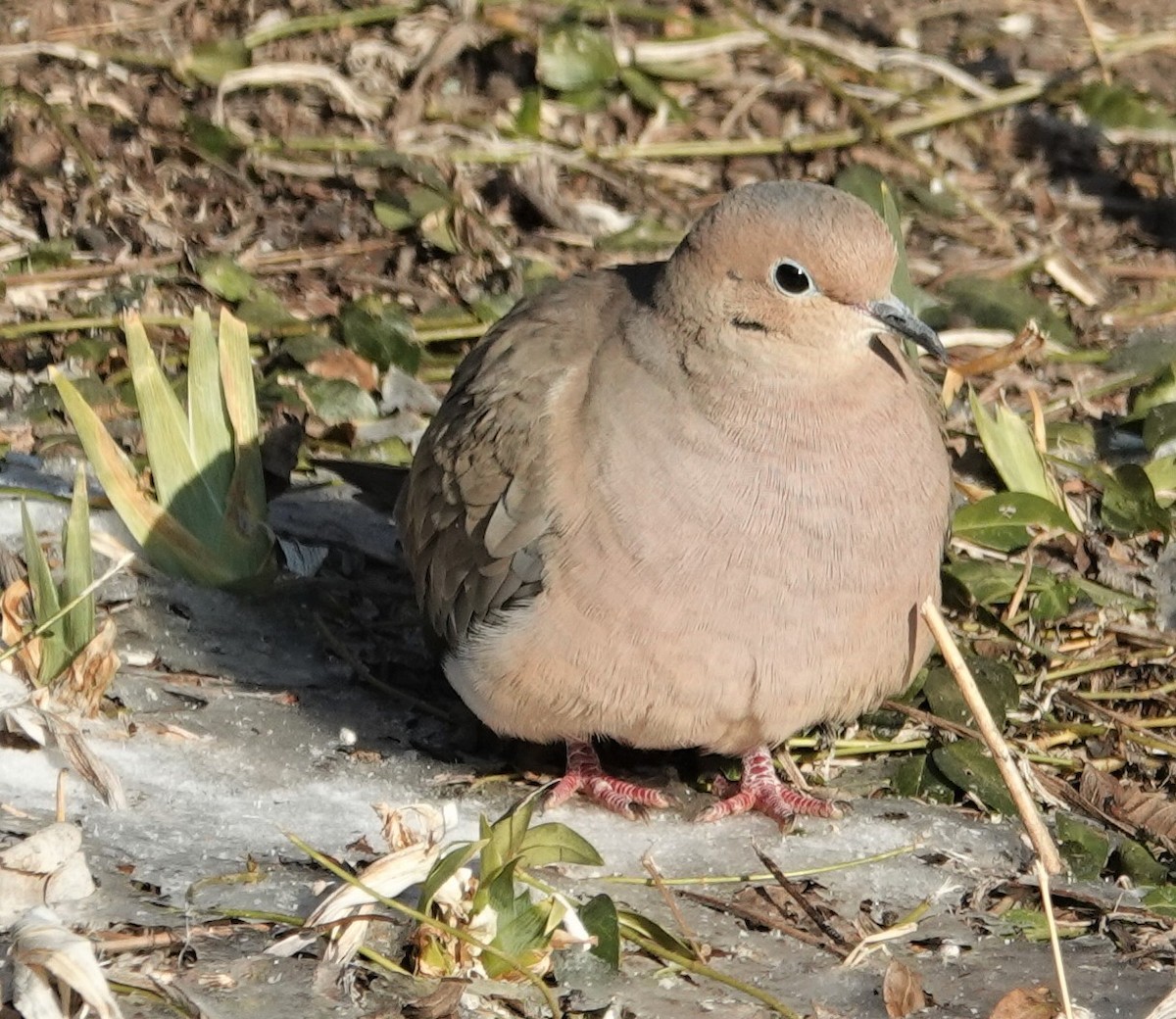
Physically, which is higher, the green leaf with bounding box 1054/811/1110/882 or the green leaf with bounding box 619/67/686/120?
the green leaf with bounding box 619/67/686/120

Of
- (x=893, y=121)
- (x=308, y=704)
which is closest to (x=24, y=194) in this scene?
(x=308, y=704)

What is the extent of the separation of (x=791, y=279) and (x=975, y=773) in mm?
1169

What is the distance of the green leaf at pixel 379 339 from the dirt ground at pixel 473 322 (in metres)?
0.02

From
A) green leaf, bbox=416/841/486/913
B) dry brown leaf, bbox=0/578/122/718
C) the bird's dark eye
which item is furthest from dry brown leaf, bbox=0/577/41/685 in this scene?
the bird's dark eye

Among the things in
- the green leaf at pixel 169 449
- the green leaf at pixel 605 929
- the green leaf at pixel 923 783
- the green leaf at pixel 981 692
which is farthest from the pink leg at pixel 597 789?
the green leaf at pixel 169 449

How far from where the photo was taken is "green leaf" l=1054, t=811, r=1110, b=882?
389 centimetres

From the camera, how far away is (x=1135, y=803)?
413cm

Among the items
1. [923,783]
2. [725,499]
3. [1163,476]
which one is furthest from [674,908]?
[1163,476]

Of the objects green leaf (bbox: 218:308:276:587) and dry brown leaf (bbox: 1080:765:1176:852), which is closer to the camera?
dry brown leaf (bbox: 1080:765:1176:852)

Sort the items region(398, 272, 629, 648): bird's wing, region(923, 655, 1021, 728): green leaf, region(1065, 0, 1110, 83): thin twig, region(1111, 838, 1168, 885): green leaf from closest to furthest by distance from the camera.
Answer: region(1111, 838, 1168, 885): green leaf → region(398, 272, 629, 648): bird's wing → region(923, 655, 1021, 728): green leaf → region(1065, 0, 1110, 83): thin twig

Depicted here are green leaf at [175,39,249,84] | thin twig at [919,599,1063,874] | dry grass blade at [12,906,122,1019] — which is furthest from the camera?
green leaf at [175,39,249,84]

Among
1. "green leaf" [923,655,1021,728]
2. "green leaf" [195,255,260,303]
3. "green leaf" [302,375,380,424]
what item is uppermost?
"green leaf" [195,255,260,303]

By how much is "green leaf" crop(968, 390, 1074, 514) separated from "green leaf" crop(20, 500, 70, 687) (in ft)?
7.53

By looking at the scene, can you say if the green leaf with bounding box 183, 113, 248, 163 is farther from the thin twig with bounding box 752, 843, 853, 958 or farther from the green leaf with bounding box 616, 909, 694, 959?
the green leaf with bounding box 616, 909, 694, 959
